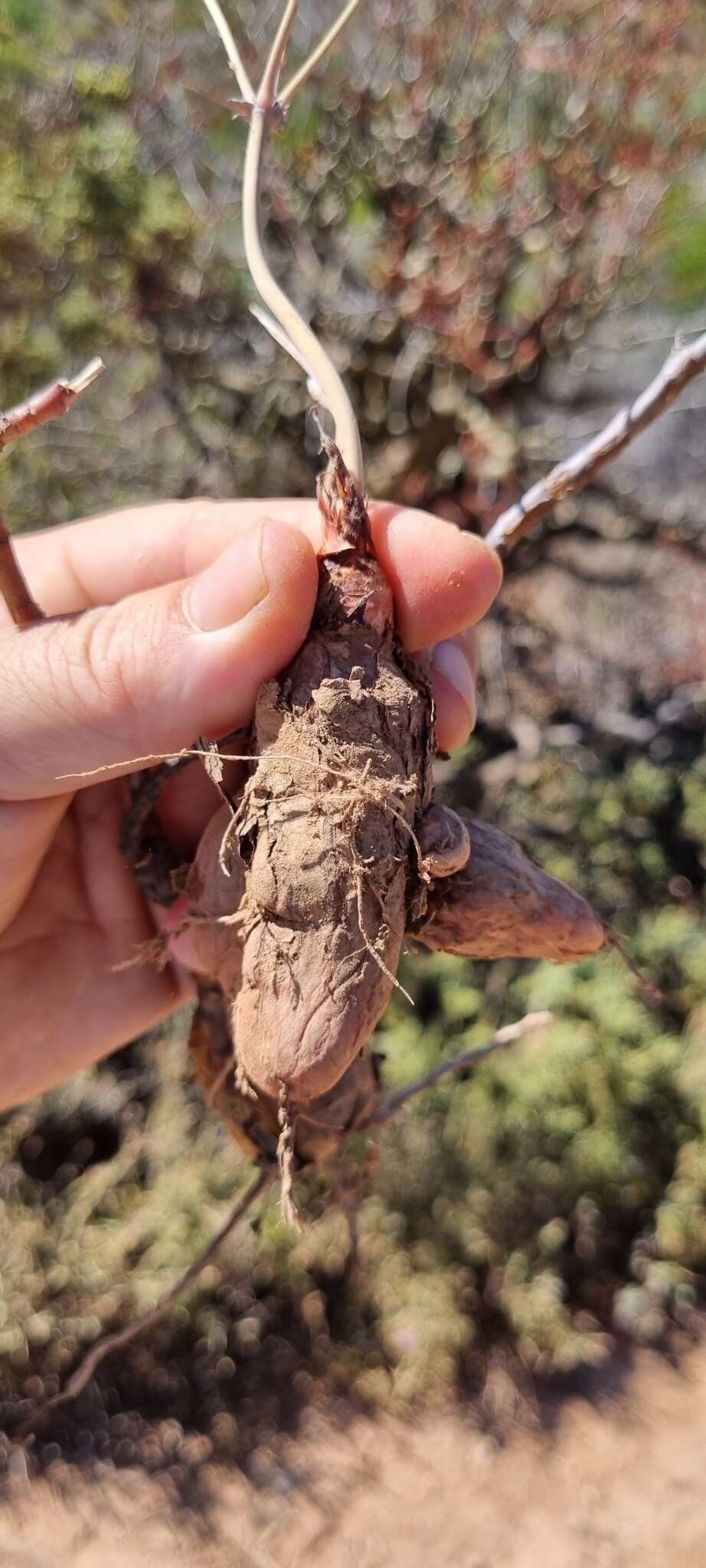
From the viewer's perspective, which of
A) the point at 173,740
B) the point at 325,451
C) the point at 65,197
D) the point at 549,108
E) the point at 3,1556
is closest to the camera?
the point at 325,451

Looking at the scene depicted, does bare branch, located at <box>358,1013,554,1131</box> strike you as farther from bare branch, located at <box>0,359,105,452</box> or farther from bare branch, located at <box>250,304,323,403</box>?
bare branch, located at <box>0,359,105,452</box>

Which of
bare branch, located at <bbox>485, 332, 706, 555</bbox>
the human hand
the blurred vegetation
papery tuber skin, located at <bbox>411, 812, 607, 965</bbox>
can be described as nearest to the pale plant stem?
the human hand

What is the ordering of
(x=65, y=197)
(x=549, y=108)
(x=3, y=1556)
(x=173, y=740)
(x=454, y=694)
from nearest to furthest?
(x=173, y=740) → (x=454, y=694) → (x=3, y=1556) → (x=65, y=197) → (x=549, y=108)

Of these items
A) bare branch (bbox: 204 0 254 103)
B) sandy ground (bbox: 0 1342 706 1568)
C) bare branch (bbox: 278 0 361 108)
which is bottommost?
sandy ground (bbox: 0 1342 706 1568)

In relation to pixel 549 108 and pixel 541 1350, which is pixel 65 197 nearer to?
pixel 549 108

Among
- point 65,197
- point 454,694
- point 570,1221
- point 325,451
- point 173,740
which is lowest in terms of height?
point 570,1221

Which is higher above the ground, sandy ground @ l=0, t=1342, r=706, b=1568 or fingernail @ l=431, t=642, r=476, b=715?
fingernail @ l=431, t=642, r=476, b=715

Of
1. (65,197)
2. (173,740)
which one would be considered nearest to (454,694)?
(173,740)

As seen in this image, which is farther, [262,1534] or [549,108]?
[549,108]
